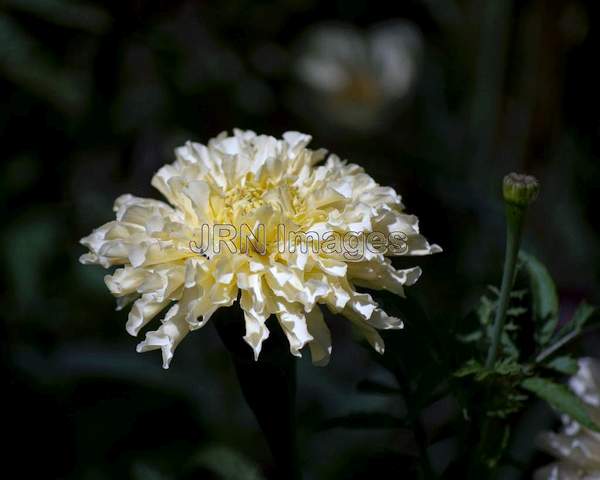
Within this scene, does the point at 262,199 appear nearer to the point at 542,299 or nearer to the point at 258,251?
the point at 258,251

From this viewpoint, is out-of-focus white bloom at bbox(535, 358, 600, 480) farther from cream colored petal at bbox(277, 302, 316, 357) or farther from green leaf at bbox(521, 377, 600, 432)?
cream colored petal at bbox(277, 302, 316, 357)

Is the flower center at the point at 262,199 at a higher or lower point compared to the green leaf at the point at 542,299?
higher

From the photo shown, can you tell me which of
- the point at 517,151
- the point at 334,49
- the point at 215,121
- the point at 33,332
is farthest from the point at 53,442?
the point at 334,49

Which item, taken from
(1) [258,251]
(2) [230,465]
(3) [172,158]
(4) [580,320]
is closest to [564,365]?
(4) [580,320]

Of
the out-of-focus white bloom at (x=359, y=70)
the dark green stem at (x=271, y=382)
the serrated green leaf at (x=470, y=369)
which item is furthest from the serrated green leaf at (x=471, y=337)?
the out-of-focus white bloom at (x=359, y=70)

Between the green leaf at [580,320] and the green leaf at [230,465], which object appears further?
the green leaf at [230,465]

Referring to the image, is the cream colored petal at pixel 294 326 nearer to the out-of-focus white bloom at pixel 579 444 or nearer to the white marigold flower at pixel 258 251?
the white marigold flower at pixel 258 251

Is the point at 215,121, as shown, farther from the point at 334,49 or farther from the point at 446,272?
the point at 334,49
